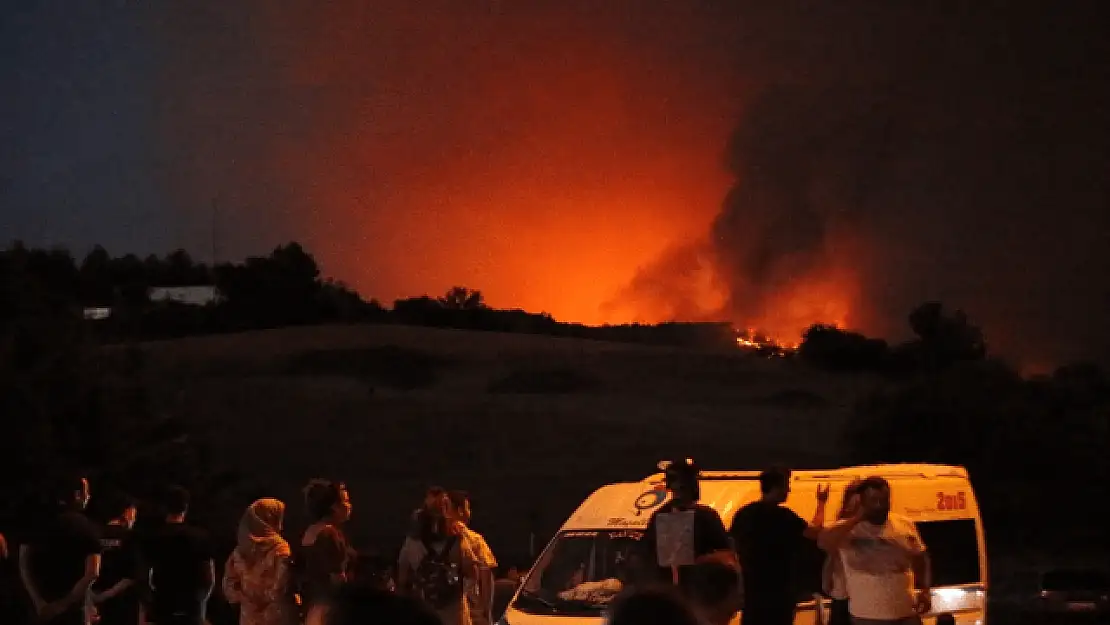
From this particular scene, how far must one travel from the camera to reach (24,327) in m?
26.4

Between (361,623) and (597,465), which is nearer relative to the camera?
(361,623)

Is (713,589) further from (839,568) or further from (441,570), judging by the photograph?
(441,570)

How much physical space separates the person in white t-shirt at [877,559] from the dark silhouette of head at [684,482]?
1.04 m

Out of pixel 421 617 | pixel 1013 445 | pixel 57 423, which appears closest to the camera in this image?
pixel 421 617

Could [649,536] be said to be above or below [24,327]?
below

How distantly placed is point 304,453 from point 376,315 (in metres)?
44.1

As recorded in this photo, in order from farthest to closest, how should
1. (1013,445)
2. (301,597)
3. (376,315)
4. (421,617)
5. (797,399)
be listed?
1. (376,315)
2. (797,399)
3. (1013,445)
4. (301,597)
5. (421,617)

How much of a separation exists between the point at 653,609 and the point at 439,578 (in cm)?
651

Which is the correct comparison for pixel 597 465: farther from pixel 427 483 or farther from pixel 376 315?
pixel 376 315

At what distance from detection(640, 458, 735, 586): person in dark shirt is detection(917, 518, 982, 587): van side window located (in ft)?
12.3

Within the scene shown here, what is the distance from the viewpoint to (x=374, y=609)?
360 centimetres

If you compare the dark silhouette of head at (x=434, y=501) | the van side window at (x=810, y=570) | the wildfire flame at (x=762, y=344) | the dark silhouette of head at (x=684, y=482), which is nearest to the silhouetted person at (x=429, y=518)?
the dark silhouette of head at (x=434, y=501)

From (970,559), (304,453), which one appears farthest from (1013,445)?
(970,559)

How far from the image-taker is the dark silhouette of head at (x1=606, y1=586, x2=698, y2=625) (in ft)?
11.7
